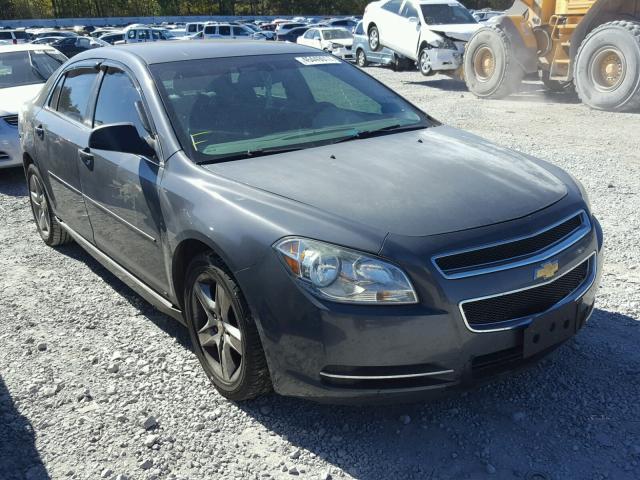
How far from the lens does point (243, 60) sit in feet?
12.7

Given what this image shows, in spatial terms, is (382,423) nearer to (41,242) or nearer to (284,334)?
(284,334)

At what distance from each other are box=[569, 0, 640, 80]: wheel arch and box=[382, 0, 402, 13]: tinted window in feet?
20.7

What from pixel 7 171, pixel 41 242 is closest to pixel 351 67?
pixel 41 242

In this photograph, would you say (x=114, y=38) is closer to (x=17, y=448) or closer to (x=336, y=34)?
(x=336, y=34)

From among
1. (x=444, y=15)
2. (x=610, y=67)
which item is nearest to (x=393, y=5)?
(x=444, y=15)

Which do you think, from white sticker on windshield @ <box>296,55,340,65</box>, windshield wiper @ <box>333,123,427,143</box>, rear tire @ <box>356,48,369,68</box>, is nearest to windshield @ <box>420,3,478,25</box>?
rear tire @ <box>356,48,369,68</box>

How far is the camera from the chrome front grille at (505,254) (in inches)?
96.2

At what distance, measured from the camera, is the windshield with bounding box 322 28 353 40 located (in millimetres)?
23594

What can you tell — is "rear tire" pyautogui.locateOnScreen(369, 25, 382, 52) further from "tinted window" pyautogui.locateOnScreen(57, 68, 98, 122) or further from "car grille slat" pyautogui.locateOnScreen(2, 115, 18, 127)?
"tinted window" pyautogui.locateOnScreen(57, 68, 98, 122)

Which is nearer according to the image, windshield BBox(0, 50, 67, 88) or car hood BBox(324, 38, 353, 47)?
windshield BBox(0, 50, 67, 88)

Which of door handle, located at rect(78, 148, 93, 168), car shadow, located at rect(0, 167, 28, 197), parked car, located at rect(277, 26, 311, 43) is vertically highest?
door handle, located at rect(78, 148, 93, 168)

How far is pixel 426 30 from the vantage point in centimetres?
1523

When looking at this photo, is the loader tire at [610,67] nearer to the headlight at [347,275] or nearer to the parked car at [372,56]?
the parked car at [372,56]

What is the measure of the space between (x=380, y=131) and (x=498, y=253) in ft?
4.65
